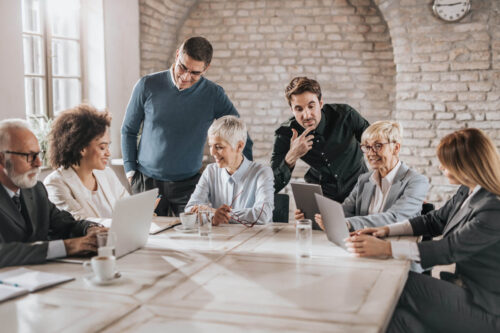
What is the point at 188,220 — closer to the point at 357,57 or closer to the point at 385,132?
the point at 385,132

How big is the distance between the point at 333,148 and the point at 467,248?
4.75 ft

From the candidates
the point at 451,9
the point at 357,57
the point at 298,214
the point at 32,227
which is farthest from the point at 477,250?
the point at 357,57

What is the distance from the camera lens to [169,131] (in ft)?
12.0

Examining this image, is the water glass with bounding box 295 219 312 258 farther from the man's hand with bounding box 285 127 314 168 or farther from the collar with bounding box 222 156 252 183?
the man's hand with bounding box 285 127 314 168

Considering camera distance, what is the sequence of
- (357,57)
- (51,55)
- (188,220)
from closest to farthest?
(188,220)
(51,55)
(357,57)

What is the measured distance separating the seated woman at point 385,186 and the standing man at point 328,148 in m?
0.53

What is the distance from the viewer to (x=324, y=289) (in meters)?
1.78

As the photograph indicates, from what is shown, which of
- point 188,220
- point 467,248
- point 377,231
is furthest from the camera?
point 188,220

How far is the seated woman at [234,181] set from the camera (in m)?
2.93

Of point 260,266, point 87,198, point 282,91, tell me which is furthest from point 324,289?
point 282,91

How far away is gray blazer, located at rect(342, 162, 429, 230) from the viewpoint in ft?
8.75

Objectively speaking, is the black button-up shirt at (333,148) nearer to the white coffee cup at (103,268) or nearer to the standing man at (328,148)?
the standing man at (328,148)

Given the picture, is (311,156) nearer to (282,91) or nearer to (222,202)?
(222,202)

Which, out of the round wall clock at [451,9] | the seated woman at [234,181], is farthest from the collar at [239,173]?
the round wall clock at [451,9]
